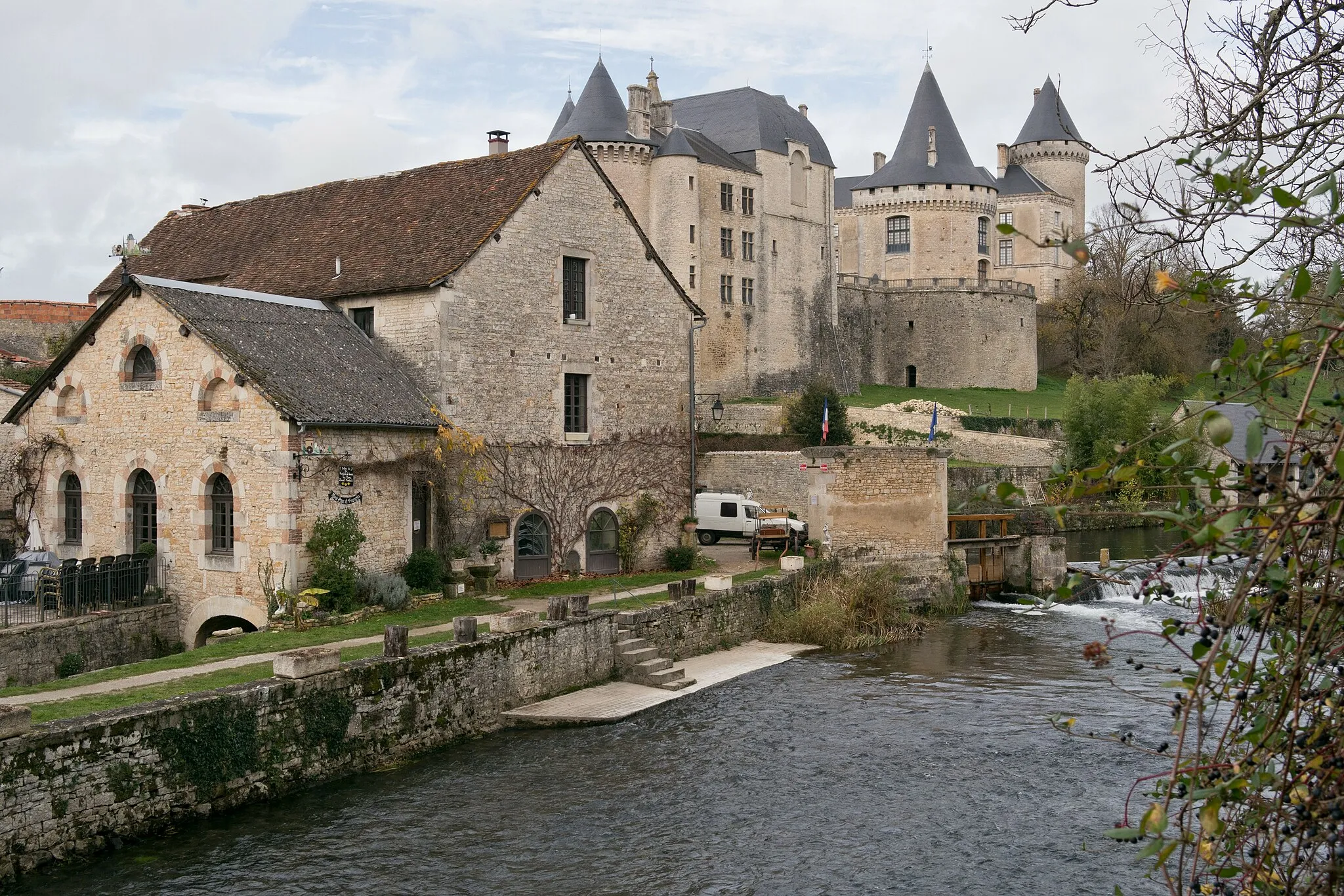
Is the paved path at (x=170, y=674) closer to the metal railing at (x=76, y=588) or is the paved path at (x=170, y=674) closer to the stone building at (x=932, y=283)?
the metal railing at (x=76, y=588)

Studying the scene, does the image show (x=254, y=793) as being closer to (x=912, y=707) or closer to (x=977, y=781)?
(x=977, y=781)

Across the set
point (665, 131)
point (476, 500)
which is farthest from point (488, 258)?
point (665, 131)

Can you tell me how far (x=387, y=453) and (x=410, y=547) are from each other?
1.68 meters

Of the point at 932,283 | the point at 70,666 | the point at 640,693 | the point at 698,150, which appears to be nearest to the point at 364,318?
the point at 70,666

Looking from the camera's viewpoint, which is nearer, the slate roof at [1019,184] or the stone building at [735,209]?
the stone building at [735,209]

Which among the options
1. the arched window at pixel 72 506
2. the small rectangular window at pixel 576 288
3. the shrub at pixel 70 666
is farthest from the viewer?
the small rectangular window at pixel 576 288

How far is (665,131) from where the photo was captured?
177 feet

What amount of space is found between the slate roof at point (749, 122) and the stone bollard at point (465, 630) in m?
43.1

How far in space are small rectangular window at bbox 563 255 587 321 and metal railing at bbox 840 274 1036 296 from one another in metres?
44.8

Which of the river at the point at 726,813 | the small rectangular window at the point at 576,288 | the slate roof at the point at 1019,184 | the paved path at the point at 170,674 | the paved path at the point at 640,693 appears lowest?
the river at the point at 726,813

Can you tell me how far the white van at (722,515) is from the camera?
113 feet

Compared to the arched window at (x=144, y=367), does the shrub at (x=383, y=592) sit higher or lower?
lower

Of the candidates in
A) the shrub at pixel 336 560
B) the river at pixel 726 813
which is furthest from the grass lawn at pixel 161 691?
the shrub at pixel 336 560

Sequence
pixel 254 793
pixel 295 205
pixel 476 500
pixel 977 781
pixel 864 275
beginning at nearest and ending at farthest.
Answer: pixel 254 793 → pixel 977 781 → pixel 476 500 → pixel 295 205 → pixel 864 275
